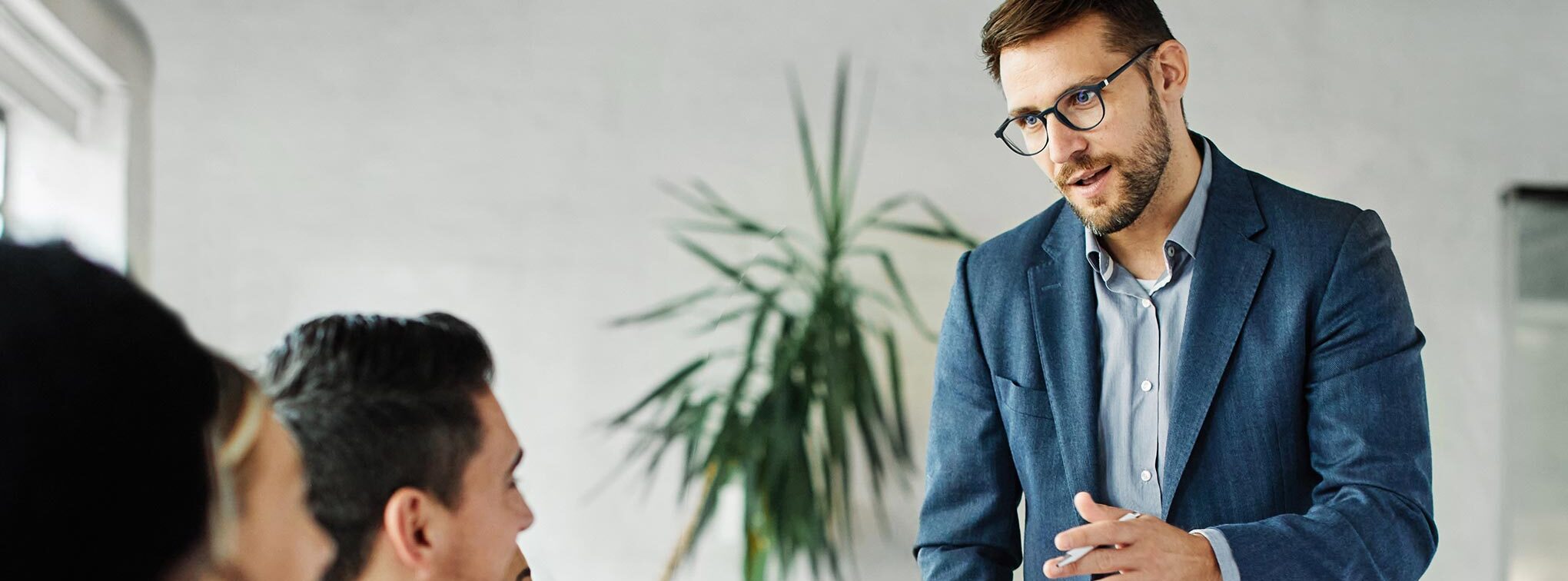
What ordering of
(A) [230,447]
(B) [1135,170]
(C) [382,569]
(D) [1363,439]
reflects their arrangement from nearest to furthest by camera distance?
(A) [230,447] < (C) [382,569] < (D) [1363,439] < (B) [1135,170]

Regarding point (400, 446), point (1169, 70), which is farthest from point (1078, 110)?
point (400, 446)

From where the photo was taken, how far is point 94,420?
447 mm

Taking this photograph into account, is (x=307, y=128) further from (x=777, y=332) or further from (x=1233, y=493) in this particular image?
(x=1233, y=493)

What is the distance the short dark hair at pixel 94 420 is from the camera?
0.44 m

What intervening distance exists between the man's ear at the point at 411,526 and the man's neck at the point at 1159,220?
1028 mm

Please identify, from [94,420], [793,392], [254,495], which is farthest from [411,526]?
[793,392]

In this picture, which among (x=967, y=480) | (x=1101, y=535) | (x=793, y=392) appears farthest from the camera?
(x=793, y=392)

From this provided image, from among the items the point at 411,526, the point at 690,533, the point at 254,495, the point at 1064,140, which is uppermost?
the point at 1064,140

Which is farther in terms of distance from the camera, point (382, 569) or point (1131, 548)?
point (1131, 548)

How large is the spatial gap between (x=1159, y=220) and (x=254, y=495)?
1401mm

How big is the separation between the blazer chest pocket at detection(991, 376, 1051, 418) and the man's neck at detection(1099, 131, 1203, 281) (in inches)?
8.8

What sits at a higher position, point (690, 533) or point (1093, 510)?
point (1093, 510)

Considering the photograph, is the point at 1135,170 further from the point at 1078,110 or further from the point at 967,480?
the point at 967,480

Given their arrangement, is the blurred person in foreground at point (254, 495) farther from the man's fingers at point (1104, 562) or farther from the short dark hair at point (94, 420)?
the man's fingers at point (1104, 562)
